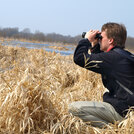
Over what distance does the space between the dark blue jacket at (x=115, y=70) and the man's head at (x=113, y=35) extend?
15 cm

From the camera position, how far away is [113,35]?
2.44m

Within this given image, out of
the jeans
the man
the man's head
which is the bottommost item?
the jeans

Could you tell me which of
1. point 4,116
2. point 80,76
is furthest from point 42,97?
point 80,76

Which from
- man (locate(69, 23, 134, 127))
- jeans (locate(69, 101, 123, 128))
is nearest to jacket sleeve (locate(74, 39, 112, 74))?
man (locate(69, 23, 134, 127))

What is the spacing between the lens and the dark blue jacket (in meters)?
2.24

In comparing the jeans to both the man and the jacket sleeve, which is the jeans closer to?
the man

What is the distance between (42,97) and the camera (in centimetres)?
221

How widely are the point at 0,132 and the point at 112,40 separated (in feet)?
4.72

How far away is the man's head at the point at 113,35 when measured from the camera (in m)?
2.44

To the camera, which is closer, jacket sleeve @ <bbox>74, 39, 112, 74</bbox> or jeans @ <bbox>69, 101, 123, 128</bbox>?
jacket sleeve @ <bbox>74, 39, 112, 74</bbox>

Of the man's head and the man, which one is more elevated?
the man's head

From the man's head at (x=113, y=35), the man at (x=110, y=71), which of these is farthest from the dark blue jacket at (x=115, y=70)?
the man's head at (x=113, y=35)

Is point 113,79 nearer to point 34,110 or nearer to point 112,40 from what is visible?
point 112,40

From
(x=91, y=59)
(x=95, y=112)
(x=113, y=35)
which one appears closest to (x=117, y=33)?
(x=113, y=35)
